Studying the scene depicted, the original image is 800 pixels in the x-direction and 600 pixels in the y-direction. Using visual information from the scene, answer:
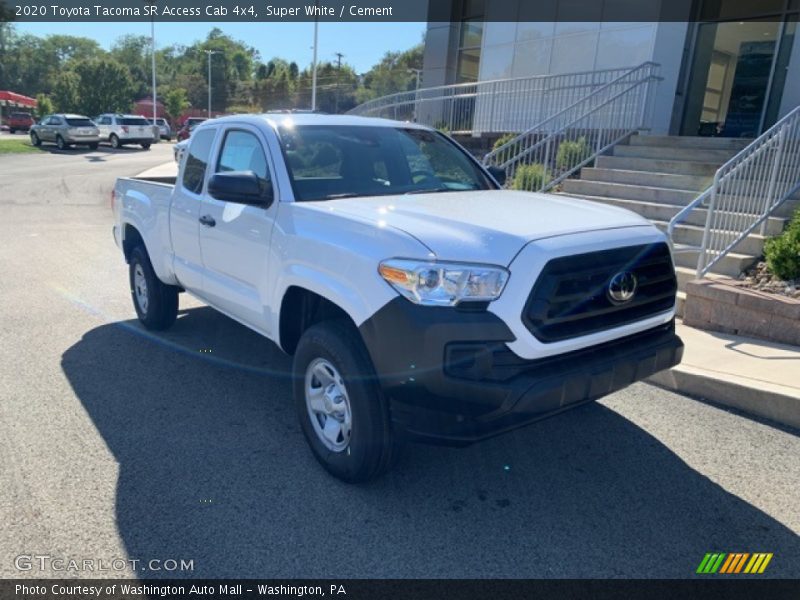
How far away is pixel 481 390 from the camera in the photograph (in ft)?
8.91

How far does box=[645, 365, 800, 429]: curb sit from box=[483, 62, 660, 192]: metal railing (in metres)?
5.62

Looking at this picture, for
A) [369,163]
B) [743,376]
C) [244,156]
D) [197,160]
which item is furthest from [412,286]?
[743,376]

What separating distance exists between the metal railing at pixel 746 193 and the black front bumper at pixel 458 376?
→ 13.6ft

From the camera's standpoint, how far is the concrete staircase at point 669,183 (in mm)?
6828

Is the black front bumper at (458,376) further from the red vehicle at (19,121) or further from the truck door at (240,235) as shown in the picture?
the red vehicle at (19,121)

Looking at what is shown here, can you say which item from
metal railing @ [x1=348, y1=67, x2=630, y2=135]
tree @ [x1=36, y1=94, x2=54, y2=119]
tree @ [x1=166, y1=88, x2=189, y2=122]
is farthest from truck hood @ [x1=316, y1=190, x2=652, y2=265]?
tree @ [x1=166, y1=88, x2=189, y2=122]

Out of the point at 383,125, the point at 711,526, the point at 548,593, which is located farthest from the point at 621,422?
the point at 383,125

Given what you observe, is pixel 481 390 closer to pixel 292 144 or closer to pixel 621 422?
pixel 621 422

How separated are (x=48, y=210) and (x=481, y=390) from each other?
14180mm

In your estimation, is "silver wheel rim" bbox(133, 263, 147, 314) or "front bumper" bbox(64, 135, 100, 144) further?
"front bumper" bbox(64, 135, 100, 144)

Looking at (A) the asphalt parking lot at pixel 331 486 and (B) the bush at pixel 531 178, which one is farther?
Answer: (B) the bush at pixel 531 178

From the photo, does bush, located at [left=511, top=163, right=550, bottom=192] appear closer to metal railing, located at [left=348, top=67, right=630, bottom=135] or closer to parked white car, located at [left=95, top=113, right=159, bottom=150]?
metal railing, located at [left=348, top=67, right=630, bottom=135]

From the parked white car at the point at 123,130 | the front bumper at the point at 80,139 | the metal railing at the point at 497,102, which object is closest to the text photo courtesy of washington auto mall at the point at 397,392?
the metal railing at the point at 497,102

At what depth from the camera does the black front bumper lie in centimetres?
273
